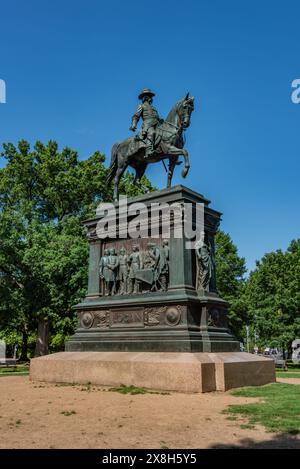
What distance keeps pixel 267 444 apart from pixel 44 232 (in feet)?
86.2

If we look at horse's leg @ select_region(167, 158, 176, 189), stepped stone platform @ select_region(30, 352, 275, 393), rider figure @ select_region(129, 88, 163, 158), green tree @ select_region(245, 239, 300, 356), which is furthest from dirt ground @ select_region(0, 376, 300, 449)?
green tree @ select_region(245, 239, 300, 356)

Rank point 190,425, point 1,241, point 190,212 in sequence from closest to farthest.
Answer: point 190,425, point 190,212, point 1,241

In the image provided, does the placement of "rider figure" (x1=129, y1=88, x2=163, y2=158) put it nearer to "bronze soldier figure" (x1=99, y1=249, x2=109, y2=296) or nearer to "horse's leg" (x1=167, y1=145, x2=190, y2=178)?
"horse's leg" (x1=167, y1=145, x2=190, y2=178)

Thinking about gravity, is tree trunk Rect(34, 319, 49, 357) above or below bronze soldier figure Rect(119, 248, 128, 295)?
below

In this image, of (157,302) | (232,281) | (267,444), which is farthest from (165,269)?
(232,281)

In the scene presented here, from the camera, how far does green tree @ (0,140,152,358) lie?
2908 centimetres

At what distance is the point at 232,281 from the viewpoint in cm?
4128

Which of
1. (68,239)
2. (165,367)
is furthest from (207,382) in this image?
(68,239)

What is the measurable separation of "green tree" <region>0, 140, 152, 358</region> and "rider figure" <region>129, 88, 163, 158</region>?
1167 centimetres

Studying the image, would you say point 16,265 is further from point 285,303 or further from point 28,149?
point 285,303

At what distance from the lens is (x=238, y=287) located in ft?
137

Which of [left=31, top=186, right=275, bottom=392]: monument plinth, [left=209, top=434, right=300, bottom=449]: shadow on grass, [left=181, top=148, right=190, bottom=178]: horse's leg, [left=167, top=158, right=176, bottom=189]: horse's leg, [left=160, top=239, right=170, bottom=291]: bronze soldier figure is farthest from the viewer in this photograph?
[left=167, top=158, right=176, bottom=189]: horse's leg

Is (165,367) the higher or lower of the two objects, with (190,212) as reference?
lower

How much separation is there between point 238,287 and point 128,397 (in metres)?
32.2
